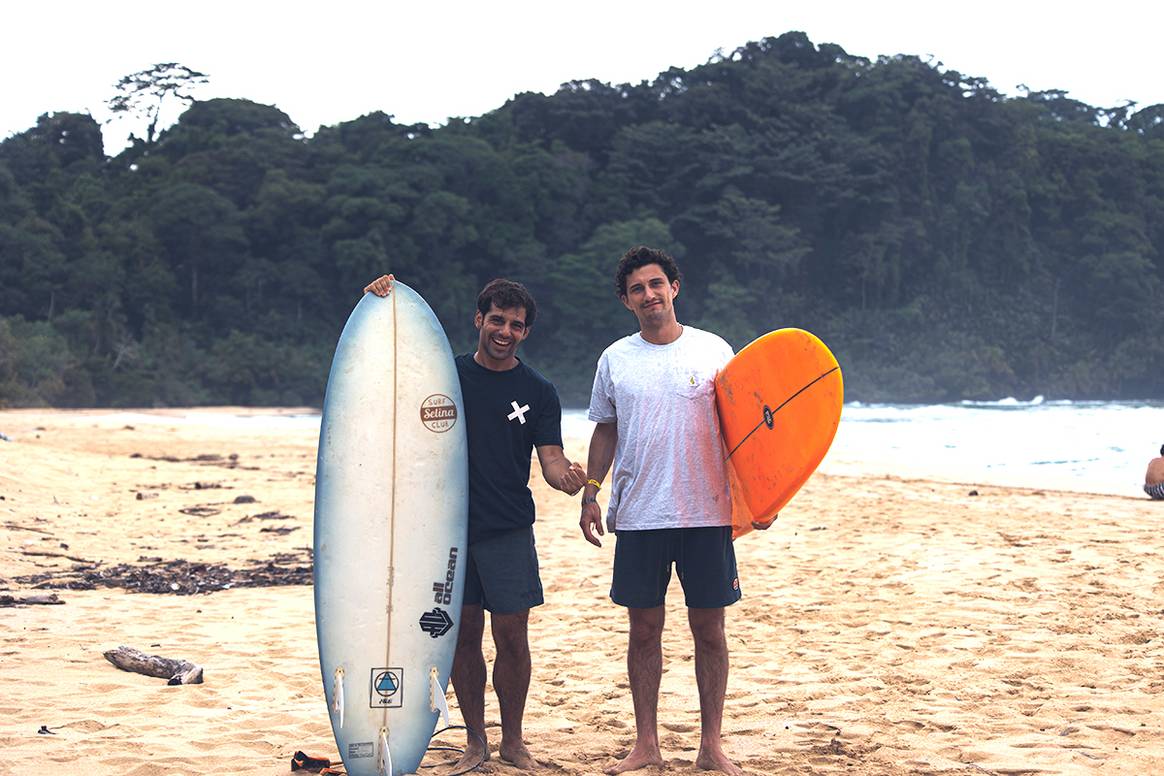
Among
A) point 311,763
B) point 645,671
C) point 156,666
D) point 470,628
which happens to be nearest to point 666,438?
point 645,671

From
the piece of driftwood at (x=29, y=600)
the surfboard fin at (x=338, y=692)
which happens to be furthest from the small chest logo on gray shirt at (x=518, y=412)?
the piece of driftwood at (x=29, y=600)

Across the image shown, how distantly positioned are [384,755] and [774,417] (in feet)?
4.84

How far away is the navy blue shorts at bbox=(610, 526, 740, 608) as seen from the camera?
290 cm

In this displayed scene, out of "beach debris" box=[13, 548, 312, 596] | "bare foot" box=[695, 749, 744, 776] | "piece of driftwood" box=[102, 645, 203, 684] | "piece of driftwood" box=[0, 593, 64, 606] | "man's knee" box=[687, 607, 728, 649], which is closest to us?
"bare foot" box=[695, 749, 744, 776]

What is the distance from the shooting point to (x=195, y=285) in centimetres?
4150

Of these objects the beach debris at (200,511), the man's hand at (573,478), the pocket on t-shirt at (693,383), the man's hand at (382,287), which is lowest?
the beach debris at (200,511)

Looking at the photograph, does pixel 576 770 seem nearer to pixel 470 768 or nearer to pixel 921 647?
pixel 470 768

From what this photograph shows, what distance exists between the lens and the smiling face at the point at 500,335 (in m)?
3.01

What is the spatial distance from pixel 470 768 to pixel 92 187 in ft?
146

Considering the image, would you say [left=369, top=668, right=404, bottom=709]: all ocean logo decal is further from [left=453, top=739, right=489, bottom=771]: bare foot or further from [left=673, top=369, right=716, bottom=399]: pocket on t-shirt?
[left=673, top=369, right=716, bottom=399]: pocket on t-shirt

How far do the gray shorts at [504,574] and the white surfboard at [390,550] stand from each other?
0.04m

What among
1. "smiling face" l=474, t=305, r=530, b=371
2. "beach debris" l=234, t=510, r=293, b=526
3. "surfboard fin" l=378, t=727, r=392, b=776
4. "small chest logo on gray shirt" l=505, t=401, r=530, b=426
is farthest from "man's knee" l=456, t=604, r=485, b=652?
"beach debris" l=234, t=510, r=293, b=526

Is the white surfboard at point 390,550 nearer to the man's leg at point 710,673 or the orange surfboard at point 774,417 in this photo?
the man's leg at point 710,673

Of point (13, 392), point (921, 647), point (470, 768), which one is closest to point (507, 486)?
point (470, 768)
